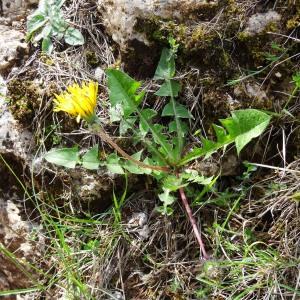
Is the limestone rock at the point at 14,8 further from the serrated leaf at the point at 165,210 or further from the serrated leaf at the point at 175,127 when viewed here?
the serrated leaf at the point at 165,210

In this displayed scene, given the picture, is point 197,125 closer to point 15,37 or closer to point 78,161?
point 78,161

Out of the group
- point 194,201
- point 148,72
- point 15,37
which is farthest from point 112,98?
point 15,37

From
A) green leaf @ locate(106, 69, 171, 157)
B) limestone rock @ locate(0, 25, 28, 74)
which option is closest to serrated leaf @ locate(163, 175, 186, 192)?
green leaf @ locate(106, 69, 171, 157)

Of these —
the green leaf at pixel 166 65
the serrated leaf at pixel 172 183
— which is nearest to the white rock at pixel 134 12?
the green leaf at pixel 166 65

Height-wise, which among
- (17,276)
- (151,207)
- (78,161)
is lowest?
(17,276)

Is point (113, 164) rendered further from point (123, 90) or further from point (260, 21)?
point (260, 21)

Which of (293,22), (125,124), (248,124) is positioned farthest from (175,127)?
(293,22)
